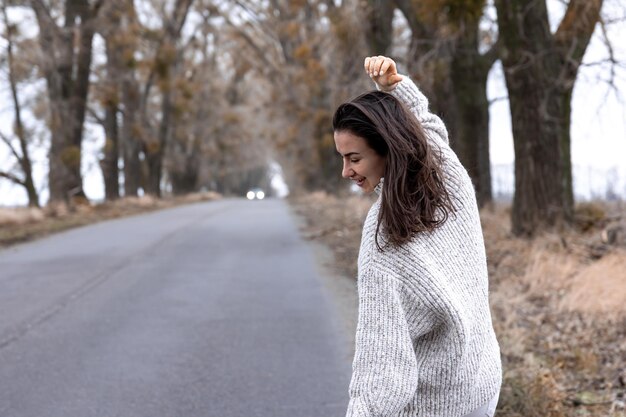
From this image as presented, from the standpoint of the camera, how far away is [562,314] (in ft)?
26.7

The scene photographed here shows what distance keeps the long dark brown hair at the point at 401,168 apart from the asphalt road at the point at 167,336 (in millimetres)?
3666

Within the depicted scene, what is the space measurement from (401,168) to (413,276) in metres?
0.29

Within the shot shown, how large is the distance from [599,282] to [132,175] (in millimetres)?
32848

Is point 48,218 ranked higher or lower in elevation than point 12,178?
lower

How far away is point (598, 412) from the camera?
207 inches

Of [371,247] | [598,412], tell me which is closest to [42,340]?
[598,412]

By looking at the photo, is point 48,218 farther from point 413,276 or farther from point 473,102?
point 413,276

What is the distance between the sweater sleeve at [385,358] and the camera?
221 centimetres

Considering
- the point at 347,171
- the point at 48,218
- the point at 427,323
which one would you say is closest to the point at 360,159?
the point at 347,171

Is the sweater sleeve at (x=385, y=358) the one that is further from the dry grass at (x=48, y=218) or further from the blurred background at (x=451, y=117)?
the dry grass at (x=48, y=218)

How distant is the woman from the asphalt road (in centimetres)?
347

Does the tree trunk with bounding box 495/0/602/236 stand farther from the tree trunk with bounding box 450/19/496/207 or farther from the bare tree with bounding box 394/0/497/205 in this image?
the tree trunk with bounding box 450/19/496/207

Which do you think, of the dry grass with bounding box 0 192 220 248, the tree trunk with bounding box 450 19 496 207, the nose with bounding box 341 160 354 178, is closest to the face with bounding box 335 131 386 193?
the nose with bounding box 341 160 354 178

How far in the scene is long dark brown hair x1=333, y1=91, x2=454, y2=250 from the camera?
2.23m
